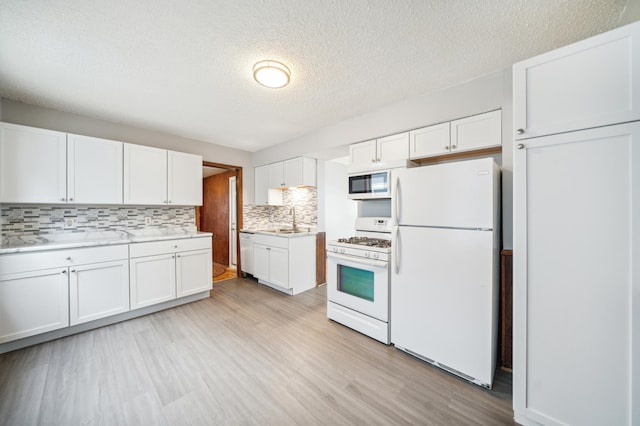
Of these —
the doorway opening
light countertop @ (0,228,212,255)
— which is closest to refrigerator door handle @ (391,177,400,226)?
light countertop @ (0,228,212,255)

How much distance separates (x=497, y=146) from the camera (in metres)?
2.01

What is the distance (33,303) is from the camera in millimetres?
2154

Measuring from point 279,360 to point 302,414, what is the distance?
588 millimetres

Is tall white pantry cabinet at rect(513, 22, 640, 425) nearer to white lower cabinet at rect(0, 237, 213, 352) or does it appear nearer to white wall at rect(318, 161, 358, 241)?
white wall at rect(318, 161, 358, 241)

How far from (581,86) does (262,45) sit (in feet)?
6.38

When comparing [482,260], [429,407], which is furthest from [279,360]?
[482,260]

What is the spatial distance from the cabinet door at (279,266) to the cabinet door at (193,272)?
931 mm

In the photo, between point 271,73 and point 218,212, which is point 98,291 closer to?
point 271,73

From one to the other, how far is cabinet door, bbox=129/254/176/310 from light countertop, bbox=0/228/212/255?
27 centimetres

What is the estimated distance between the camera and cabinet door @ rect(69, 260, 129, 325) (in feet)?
7.71

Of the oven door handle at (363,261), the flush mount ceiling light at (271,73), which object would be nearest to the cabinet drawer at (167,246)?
the oven door handle at (363,261)

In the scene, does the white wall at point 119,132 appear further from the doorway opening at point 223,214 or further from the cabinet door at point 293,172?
the cabinet door at point 293,172

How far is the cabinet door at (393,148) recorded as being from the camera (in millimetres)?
2512

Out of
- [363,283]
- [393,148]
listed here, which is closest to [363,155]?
[393,148]
